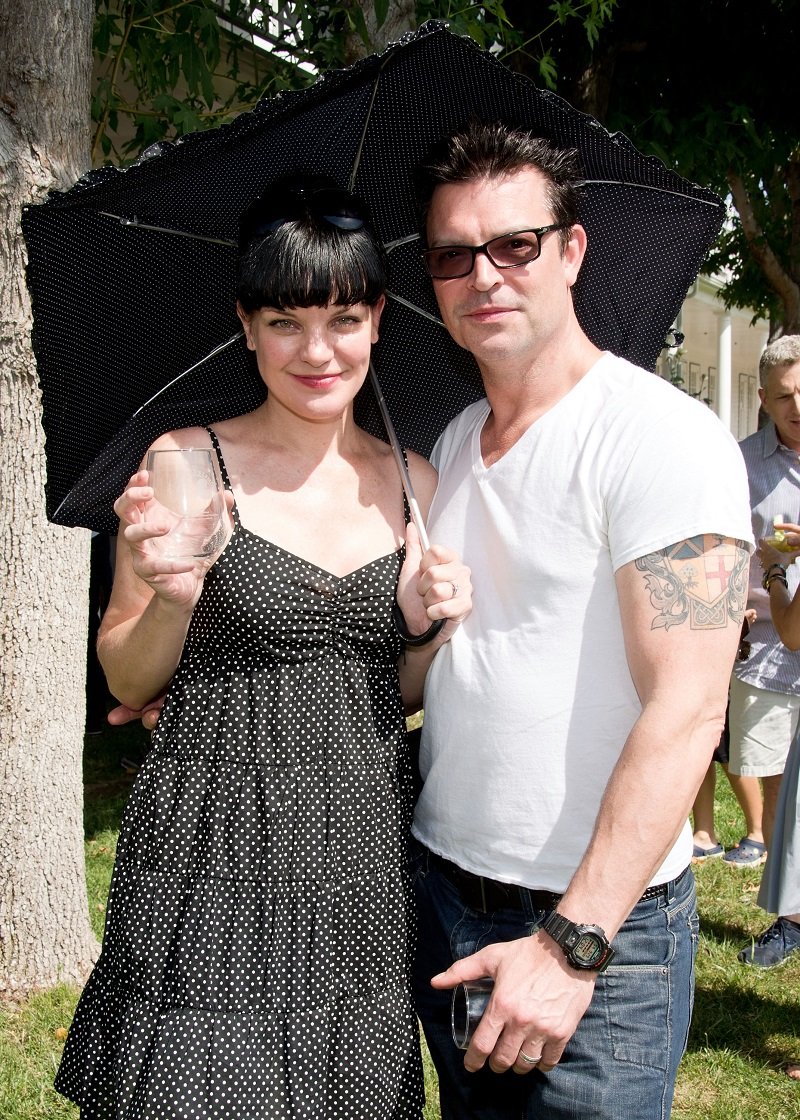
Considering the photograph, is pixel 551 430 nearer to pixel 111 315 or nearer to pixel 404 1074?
pixel 111 315

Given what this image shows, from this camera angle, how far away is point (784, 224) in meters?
13.5

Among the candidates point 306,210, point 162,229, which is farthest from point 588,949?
point 162,229

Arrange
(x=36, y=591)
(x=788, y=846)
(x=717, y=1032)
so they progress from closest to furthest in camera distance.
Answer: (x=36, y=591) → (x=788, y=846) → (x=717, y=1032)

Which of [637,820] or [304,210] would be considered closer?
[637,820]

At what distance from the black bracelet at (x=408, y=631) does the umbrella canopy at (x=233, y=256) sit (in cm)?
68

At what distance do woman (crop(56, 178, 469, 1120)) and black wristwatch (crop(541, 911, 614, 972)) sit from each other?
0.53m

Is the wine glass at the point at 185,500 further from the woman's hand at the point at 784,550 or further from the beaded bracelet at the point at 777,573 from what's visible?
the beaded bracelet at the point at 777,573

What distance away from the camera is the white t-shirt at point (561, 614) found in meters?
1.90

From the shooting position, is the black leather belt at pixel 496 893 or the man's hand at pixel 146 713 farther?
the man's hand at pixel 146 713

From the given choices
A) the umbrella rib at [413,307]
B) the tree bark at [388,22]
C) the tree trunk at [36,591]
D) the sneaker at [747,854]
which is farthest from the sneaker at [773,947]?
the tree bark at [388,22]

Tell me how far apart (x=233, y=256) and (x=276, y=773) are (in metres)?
1.26

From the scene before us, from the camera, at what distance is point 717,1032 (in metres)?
4.44

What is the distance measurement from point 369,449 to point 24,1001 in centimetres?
294

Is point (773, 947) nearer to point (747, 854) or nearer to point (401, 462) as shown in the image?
point (747, 854)
